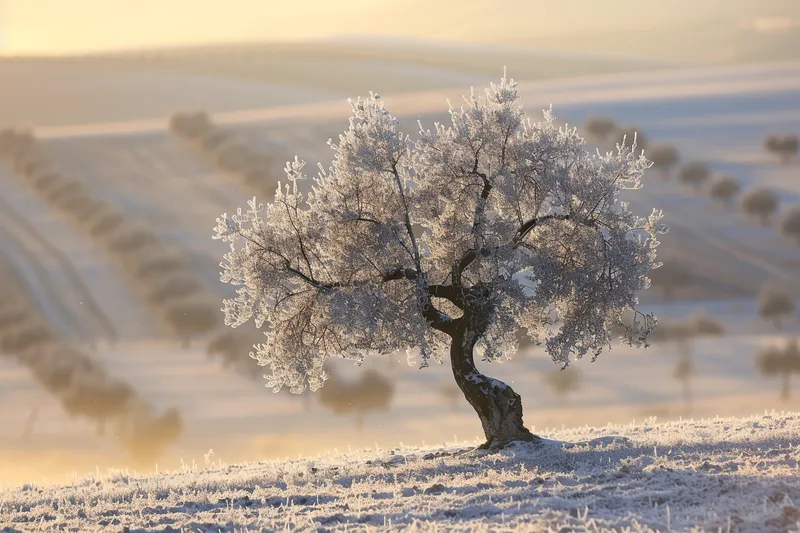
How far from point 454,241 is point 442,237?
0.41m

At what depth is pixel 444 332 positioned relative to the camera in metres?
26.8

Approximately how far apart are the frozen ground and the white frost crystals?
3.54m

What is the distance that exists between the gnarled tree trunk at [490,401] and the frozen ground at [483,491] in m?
0.72

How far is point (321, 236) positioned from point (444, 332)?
4.42m

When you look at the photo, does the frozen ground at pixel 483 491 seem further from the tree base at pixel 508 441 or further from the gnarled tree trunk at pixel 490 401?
the gnarled tree trunk at pixel 490 401

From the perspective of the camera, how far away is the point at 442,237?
25.8 metres

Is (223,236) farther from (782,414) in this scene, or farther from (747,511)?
(782,414)

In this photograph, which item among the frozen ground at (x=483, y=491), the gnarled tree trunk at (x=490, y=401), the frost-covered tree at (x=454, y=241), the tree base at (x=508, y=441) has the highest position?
the frost-covered tree at (x=454, y=241)

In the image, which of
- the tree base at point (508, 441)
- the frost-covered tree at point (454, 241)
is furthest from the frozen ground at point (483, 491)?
the frost-covered tree at point (454, 241)

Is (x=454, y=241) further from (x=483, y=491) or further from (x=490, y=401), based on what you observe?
(x=483, y=491)

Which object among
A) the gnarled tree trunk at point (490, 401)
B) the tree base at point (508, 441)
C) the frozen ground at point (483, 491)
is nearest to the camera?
the frozen ground at point (483, 491)

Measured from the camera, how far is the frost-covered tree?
25.1 m

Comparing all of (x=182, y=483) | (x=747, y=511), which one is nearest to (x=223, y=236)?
(x=182, y=483)

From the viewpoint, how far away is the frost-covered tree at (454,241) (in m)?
25.1
